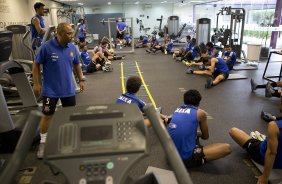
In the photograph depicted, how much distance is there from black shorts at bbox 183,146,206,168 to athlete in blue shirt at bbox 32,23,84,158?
1588mm

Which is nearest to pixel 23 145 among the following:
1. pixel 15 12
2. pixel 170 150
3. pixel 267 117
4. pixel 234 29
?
pixel 170 150

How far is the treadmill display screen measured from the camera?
92 centimetres

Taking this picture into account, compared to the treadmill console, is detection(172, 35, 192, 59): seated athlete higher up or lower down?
lower down

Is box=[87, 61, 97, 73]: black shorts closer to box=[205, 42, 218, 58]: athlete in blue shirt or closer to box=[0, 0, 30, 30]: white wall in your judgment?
box=[0, 0, 30, 30]: white wall

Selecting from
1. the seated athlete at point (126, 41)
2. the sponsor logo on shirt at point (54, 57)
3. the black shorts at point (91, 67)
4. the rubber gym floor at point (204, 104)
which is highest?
the sponsor logo on shirt at point (54, 57)

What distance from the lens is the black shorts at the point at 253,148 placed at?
8.68 feet

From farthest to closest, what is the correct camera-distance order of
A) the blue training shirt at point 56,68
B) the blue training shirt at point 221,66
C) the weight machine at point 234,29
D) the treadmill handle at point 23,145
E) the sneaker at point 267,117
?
the weight machine at point 234,29 → the blue training shirt at point 221,66 → the sneaker at point 267,117 → the blue training shirt at point 56,68 → the treadmill handle at point 23,145

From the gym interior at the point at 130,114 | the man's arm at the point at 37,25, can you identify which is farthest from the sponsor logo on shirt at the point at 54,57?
the man's arm at the point at 37,25

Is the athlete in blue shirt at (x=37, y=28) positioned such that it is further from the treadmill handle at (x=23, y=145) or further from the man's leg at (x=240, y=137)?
the treadmill handle at (x=23, y=145)

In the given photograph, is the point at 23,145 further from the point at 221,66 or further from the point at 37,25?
the point at 221,66

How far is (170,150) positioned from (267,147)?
1751 millimetres

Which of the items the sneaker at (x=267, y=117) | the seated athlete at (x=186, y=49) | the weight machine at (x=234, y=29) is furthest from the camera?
the seated athlete at (x=186, y=49)

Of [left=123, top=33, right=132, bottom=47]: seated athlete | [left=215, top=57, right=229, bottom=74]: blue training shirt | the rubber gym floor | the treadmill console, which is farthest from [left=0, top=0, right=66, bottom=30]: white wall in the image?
the treadmill console

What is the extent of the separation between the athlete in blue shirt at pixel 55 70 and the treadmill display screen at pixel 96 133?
1.90 meters
